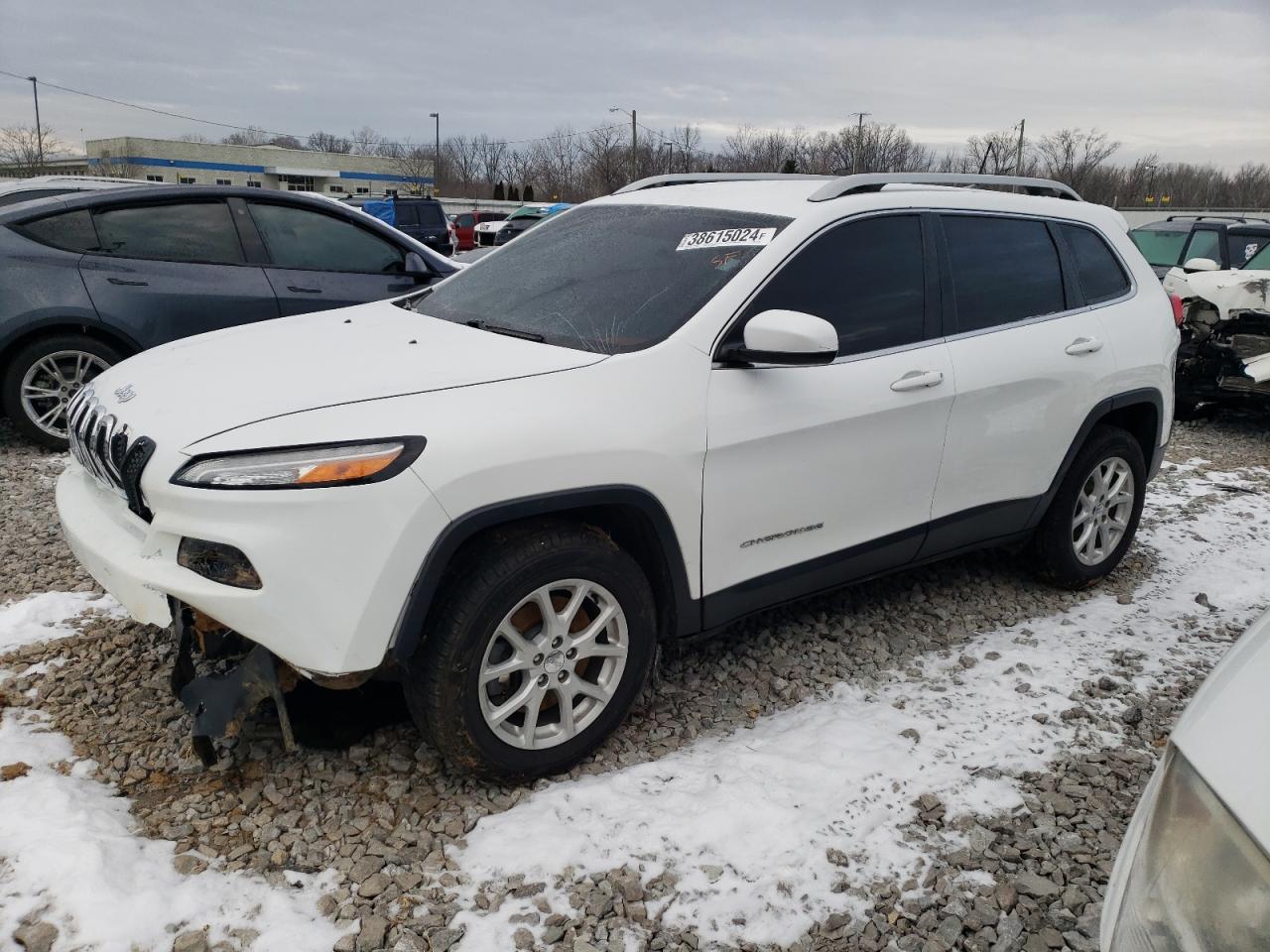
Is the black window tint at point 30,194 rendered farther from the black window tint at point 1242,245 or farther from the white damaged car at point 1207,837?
the black window tint at point 1242,245

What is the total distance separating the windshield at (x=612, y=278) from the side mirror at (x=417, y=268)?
10.3 ft

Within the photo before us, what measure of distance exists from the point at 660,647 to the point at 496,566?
3.79 feet

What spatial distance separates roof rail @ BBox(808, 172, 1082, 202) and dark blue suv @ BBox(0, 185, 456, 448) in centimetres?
408

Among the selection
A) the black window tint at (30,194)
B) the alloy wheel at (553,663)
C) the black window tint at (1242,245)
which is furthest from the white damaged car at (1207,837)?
the black window tint at (1242,245)

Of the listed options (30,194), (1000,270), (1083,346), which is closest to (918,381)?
(1000,270)

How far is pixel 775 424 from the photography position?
3.02 metres

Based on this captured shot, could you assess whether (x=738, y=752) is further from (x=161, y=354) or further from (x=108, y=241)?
(x=108, y=241)

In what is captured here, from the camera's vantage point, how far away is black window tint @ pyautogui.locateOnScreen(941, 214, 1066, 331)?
3.69m

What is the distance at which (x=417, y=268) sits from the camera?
6992 mm

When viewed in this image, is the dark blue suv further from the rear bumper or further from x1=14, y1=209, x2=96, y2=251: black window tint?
the rear bumper

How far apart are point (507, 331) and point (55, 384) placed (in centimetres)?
421

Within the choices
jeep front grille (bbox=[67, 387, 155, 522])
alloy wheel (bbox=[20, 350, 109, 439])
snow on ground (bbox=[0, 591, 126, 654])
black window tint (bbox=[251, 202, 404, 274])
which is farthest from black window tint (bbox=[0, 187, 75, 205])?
jeep front grille (bbox=[67, 387, 155, 522])

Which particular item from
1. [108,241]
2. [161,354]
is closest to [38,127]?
[108,241]

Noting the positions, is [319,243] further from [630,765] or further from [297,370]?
[630,765]
